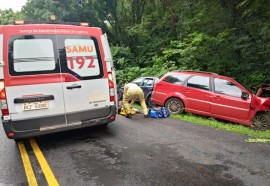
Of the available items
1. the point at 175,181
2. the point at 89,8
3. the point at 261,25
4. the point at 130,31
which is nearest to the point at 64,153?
the point at 175,181

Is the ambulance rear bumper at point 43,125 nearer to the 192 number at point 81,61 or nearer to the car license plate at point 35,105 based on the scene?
the car license plate at point 35,105

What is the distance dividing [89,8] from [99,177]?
70.6 feet

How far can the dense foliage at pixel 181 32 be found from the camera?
12195mm

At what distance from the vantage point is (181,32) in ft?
60.2

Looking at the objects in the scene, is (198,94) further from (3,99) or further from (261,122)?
(3,99)

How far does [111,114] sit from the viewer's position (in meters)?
6.22

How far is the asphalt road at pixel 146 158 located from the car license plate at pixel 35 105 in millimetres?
923

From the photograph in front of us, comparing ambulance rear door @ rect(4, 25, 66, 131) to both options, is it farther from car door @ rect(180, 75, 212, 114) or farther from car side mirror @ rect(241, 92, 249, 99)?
car side mirror @ rect(241, 92, 249, 99)

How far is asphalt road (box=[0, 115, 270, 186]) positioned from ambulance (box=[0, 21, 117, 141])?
1.97 ft

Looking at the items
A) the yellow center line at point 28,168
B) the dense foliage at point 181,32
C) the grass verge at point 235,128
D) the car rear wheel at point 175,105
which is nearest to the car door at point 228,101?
the grass verge at point 235,128

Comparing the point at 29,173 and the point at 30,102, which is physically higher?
the point at 30,102

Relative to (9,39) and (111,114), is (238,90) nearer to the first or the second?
(111,114)

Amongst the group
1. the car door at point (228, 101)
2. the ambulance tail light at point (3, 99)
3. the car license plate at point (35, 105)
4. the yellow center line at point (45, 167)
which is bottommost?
the yellow center line at point (45, 167)

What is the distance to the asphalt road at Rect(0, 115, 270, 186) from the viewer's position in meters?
4.06
